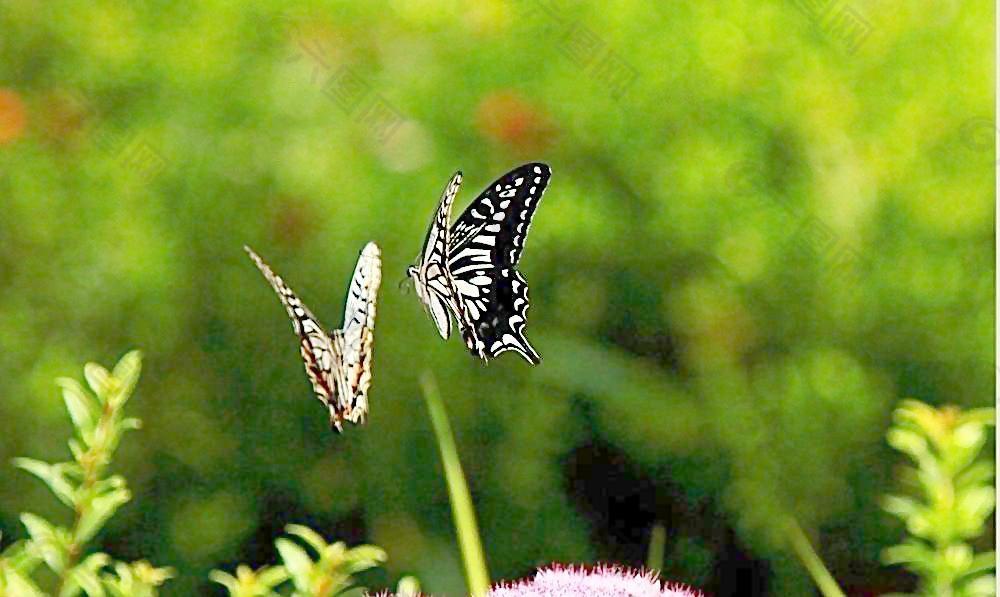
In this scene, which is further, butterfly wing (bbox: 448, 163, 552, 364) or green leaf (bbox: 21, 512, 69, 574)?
butterfly wing (bbox: 448, 163, 552, 364)

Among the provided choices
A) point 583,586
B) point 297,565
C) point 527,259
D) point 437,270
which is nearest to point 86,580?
point 297,565

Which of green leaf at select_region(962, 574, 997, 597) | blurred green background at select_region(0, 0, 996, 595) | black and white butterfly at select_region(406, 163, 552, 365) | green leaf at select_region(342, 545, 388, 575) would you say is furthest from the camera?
blurred green background at select_region(0, 0, 996, 595)

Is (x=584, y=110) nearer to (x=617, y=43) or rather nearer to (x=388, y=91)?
(x=617, y=43)

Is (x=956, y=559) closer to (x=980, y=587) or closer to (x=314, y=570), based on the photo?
(x=980, y=587)

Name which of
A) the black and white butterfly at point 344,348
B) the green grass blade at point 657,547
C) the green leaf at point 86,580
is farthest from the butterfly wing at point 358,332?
the green grass blade at point 657,547

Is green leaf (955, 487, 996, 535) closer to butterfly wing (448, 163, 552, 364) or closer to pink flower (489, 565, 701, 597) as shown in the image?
pink flower (489, 565, 701, 597)

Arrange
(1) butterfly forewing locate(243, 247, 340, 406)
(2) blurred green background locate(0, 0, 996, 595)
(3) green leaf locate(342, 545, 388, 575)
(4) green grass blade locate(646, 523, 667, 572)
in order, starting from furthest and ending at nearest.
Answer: (2) blurred green background locate(0, 0, 996, 595), (4) green grass blade locate(646, 523, 667, 572), (1) butterfly forewing locate(243, 247, 340, 406), (3) green leaf locate(342, 545, 388, 575)

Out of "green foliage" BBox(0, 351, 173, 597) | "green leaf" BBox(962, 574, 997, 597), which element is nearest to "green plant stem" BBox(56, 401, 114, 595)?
"green foliage" BBox(0, 351, 173, 597)

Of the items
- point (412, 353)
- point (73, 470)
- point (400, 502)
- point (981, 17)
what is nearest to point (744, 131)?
point (981, 17)
